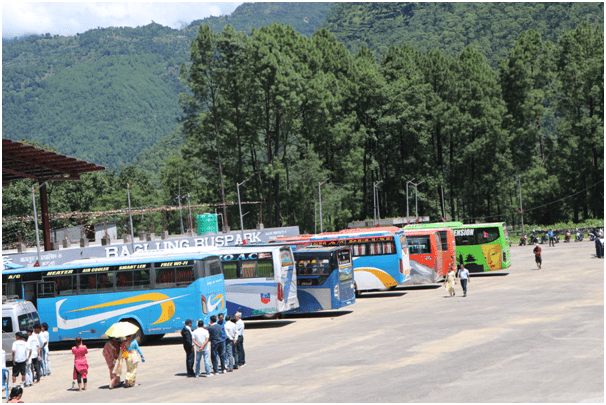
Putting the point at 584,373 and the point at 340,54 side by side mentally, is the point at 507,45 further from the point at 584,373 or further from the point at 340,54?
the point at 584,373

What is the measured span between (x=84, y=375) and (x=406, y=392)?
26.5 ft

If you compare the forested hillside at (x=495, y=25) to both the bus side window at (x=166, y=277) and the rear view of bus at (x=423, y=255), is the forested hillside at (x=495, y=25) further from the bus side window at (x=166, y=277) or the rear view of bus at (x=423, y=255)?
the bus side window at (x=166, y=277)

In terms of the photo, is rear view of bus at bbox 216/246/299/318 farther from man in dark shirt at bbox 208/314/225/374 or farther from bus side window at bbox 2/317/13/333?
man in dark shirt at bbox 208/314/225/374

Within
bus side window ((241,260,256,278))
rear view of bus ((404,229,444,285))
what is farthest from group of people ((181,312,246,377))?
rear view of bus ((404,229,444,285))

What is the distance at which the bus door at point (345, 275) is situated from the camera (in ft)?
93.6

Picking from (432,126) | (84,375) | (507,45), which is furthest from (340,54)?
(507,45)

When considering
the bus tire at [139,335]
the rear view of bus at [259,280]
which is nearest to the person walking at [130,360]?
the bus tire at [139,335]

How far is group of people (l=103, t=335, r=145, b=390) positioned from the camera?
667 inches

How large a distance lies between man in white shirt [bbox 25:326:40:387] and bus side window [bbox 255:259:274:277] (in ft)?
30.8

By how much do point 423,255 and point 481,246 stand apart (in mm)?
6936

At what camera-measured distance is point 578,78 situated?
265 ft

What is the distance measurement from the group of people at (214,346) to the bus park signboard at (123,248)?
17877 mm

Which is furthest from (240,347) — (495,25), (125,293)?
(495,25)

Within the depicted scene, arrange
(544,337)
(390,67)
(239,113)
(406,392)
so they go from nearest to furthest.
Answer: (406,392) → (544,337) → (239,113) → (390,67)
